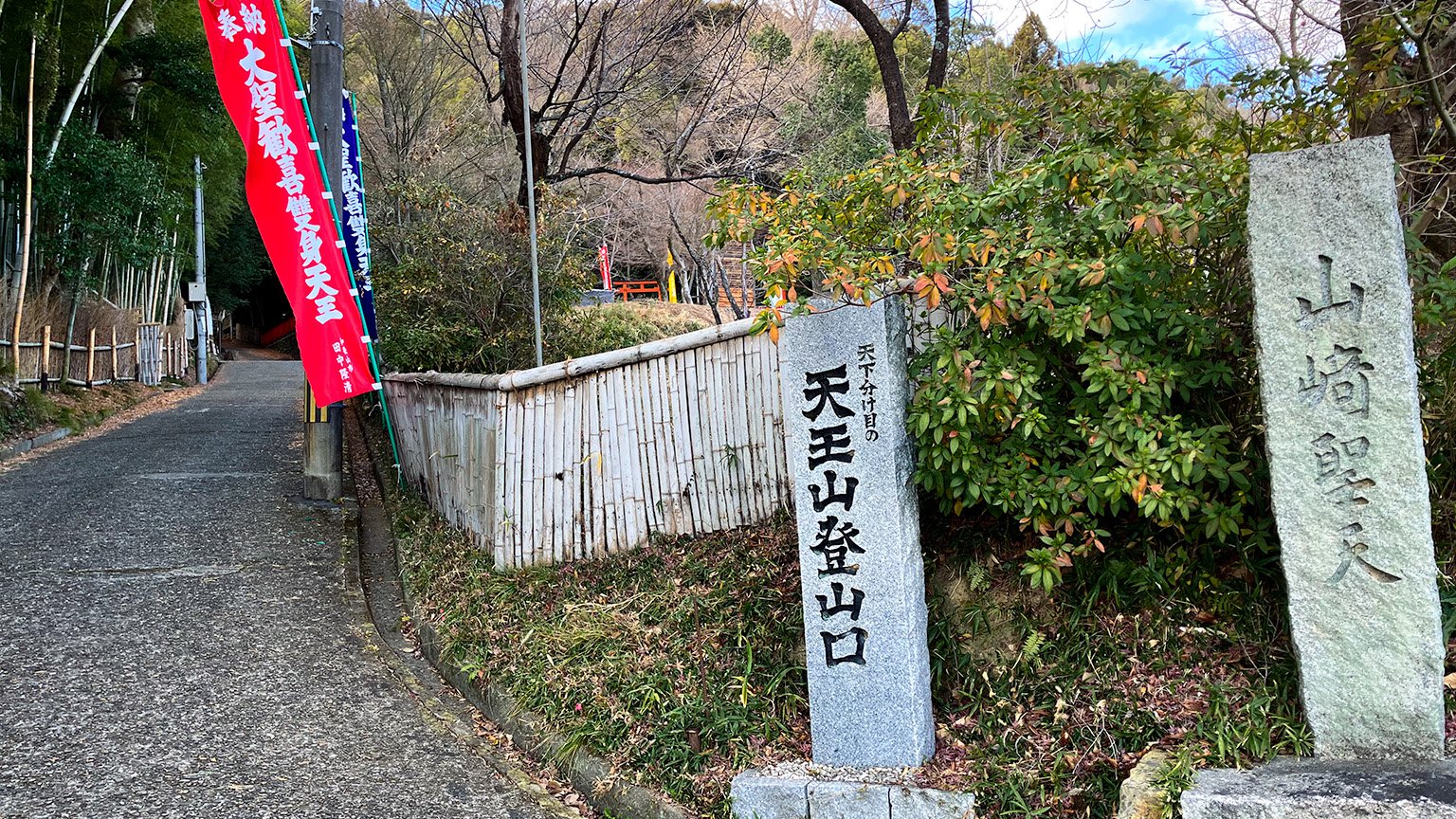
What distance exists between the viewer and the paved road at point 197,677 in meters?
4.32

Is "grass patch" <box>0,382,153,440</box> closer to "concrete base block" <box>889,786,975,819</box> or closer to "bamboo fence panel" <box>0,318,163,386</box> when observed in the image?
"bamboo fence panel" <box>0,318,163,386</box>

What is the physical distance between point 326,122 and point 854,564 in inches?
283

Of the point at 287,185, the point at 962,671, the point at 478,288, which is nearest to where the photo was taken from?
the point at 962,671

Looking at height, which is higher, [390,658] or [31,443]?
[31,443]

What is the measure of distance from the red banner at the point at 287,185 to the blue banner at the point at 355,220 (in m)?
1.29

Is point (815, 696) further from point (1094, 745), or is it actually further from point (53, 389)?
point (53, 389)

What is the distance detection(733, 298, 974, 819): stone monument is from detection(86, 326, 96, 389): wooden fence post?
18.1 m

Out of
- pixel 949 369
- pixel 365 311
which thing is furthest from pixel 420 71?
pixel 949 369

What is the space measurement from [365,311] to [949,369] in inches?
290

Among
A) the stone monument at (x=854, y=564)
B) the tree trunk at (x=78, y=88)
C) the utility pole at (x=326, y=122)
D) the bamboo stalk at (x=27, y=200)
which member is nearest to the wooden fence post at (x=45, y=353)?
the bamboo stalk at (x=27, y=200)

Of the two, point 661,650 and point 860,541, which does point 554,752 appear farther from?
point 860,541

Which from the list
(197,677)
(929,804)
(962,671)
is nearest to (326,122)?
(197,677)

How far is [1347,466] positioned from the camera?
337 centimetres

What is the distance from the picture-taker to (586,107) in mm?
12281
